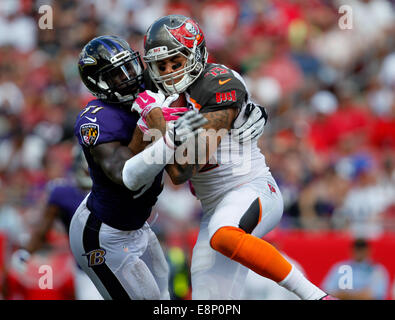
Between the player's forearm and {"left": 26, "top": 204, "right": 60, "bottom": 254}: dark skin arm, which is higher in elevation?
the player's forearm

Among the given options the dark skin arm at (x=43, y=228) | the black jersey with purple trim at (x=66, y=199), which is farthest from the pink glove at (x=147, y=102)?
the dark skin arm at (x=43, y=228)

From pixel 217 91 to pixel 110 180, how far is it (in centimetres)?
89

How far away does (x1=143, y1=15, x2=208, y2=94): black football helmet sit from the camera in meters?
4.25

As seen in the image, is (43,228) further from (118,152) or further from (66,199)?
(118,152)

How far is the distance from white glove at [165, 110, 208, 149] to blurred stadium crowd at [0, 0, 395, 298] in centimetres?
316

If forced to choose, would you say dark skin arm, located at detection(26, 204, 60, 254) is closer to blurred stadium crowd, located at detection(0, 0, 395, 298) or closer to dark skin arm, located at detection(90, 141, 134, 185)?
blurred stadium crowd, located at detection(0, 0, 395, 298)

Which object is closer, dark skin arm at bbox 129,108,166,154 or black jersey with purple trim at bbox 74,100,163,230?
dark skin arm at bbox 129,108,166,154

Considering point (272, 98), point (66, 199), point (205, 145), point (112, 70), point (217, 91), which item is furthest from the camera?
point (272, 98)

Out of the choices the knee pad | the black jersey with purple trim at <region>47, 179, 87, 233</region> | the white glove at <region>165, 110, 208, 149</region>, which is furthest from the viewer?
the black jersey with purple trim at <region>47, 179, 87, 233</region>

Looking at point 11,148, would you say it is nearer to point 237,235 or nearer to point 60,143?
point 60,143

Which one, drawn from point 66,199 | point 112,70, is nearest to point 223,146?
point 112,70

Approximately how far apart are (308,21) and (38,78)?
4608mm

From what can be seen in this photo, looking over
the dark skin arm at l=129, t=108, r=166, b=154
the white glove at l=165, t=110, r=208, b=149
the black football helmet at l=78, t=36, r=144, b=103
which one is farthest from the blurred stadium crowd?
the white glove at l=165, t=110, r=208, b=149

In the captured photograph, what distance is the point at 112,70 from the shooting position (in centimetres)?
430
